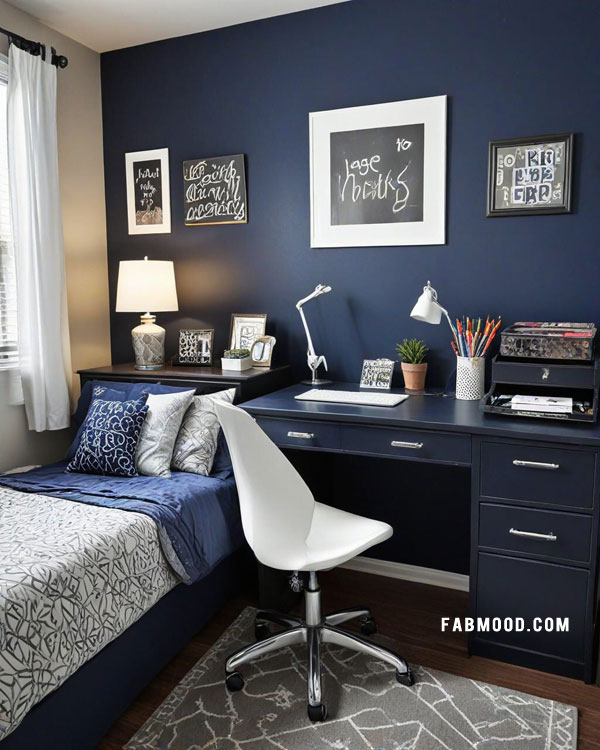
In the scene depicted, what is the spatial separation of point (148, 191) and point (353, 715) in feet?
8.60

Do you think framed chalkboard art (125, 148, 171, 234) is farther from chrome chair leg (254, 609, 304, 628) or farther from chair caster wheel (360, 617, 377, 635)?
chair caster wheel (360, 617, 377, 635)

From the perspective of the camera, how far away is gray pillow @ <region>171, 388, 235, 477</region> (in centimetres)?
243

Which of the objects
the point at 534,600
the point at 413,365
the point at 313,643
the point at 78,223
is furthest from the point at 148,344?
the point at 534,600

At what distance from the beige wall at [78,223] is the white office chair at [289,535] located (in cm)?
143

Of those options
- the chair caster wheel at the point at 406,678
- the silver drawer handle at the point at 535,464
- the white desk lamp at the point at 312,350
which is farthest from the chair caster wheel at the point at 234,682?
the white desk lamp at the point at 312,350

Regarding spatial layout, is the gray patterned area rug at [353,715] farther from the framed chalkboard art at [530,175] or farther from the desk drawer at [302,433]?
the framed chalkboard art at [530,175]

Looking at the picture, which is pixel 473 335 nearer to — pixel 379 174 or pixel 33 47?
pixel 379 174

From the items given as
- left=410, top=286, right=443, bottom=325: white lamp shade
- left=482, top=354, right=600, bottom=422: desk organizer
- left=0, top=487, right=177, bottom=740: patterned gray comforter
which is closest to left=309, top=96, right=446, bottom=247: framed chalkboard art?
left=410, top=286, right=443, bottom=325: white lamp shade

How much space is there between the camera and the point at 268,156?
2.84 meters

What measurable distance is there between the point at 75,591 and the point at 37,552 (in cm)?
16

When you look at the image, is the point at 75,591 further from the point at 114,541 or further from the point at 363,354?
the point at 363,354

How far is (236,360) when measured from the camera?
8.91 ft

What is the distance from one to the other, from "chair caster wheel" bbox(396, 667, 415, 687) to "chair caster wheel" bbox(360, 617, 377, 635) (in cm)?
27

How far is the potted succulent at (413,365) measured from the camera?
2527mm
